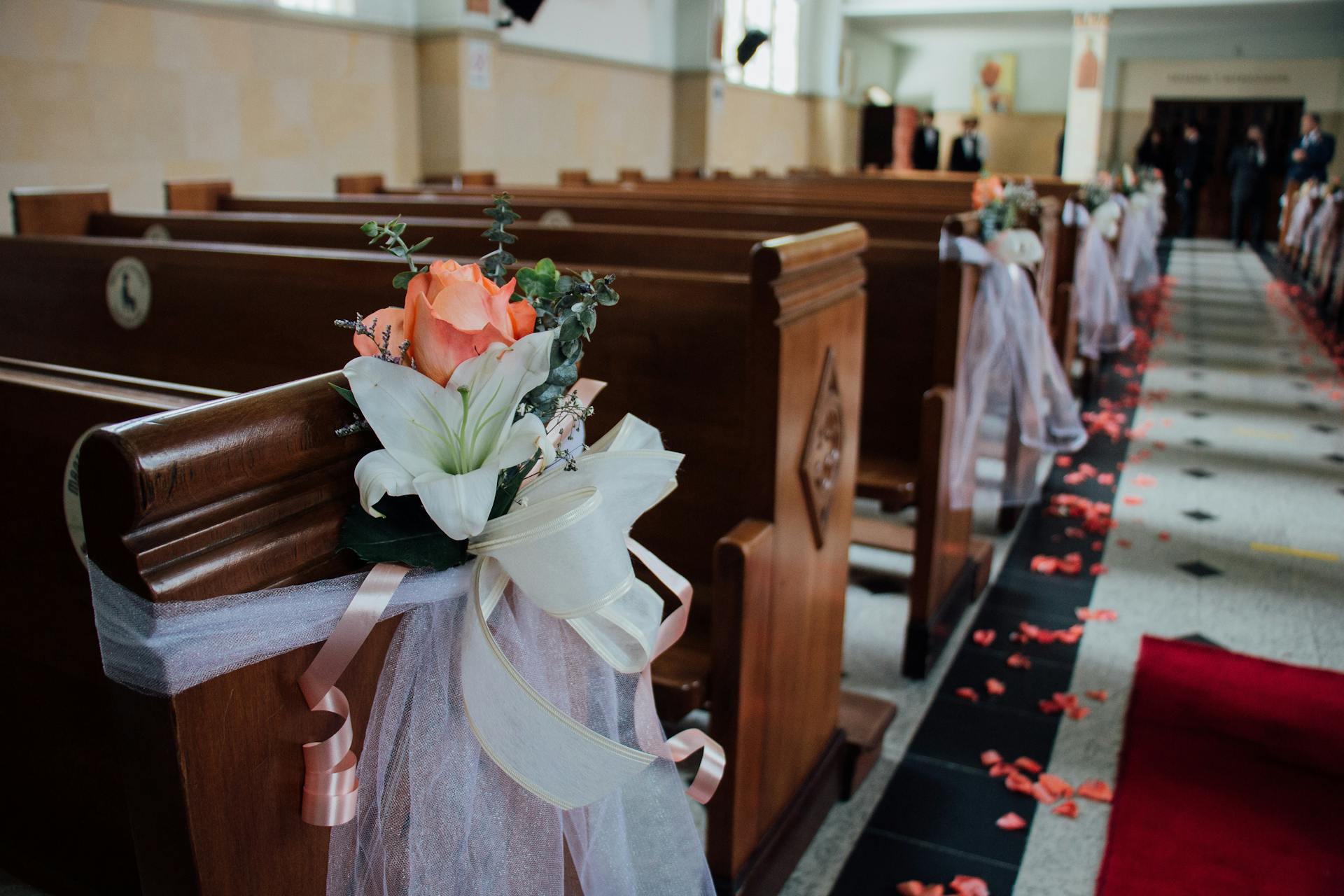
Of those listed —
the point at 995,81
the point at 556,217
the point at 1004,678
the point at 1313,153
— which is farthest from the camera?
the point at 995,81

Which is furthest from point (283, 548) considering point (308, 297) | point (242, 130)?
point (242, 130)

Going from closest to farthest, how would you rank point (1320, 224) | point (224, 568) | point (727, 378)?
point (224, 568), point (727, 378), point (1320, 224)

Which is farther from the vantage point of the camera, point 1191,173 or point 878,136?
point 878,136

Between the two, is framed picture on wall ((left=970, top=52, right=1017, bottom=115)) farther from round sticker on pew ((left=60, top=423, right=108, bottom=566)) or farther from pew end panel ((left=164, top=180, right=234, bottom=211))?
round sticker on pew ((left=60, top=423, right=108, bottom=566))

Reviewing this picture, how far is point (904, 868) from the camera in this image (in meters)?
1.88

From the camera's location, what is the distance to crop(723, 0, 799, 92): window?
38.7ft

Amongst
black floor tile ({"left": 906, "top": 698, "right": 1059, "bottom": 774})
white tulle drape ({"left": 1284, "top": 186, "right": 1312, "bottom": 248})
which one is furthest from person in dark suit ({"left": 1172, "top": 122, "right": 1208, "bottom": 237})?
black floor tile ({"left": 906, "top": 698, "right": 1059, "bottom": 774})

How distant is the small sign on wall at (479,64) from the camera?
711 cm

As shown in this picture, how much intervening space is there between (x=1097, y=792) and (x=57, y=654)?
182 cm

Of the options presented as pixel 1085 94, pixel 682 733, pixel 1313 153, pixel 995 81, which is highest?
pixel 995 81

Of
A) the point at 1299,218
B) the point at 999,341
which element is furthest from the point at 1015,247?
the point at 1299,218

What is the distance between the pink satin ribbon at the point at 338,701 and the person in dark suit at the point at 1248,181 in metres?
14.8

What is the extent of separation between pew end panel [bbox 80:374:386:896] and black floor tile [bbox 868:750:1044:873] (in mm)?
1389

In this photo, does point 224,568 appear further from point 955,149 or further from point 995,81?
point 995,81
